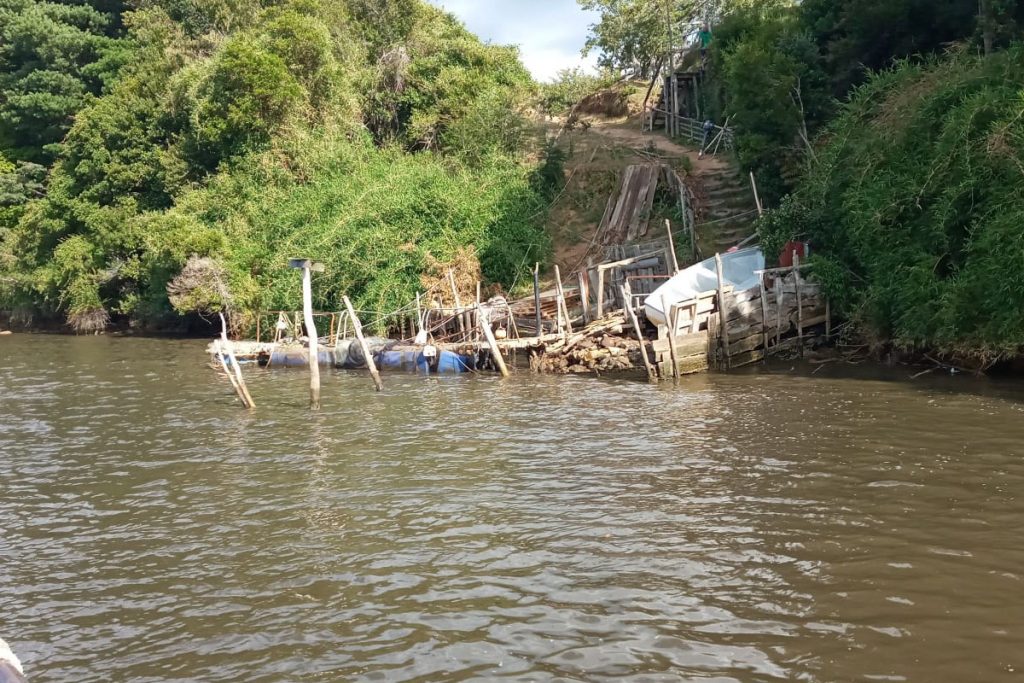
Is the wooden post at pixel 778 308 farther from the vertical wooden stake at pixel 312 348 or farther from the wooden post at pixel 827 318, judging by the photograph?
the vertical wooden stake at pixel 312 348

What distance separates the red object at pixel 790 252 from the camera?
1864 centimetres

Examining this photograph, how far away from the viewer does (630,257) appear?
21891 mm

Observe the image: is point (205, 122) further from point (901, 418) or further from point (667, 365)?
point (901, 418)

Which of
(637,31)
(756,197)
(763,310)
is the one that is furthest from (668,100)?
(763,310)

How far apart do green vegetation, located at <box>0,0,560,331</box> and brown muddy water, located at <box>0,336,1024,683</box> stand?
471 inches

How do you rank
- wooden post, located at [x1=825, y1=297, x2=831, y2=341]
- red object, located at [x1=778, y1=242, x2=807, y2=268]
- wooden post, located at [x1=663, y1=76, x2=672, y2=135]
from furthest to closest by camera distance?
wooden post, located at [x1=663, y1=76, x2=672, y2=135]
red object, located at [x1=778, y1=242, x2=807, y2=268]
wooden post, located at [x1=825, y1=297, x2=831, y2=341]

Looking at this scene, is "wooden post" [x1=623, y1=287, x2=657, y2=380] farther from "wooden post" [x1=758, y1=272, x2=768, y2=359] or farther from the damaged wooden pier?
"wooden post" [x1=758, y1=272, x2=768, y2=359]

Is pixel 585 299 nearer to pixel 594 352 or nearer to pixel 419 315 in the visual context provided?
pixel 594 352

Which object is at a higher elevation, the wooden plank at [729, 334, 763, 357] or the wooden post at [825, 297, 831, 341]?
the wooden post at [825, 297, 831, 341]

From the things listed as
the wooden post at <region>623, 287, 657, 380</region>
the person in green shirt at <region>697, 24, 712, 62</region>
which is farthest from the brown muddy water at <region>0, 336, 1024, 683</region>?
the person in green shirt at <region>697, 24, 712, 62</region>

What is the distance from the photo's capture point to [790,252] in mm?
18750

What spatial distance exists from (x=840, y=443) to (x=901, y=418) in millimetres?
1760

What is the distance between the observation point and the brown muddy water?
247 inches

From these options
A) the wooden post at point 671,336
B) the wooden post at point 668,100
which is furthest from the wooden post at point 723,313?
the wooden post at point 668,100
